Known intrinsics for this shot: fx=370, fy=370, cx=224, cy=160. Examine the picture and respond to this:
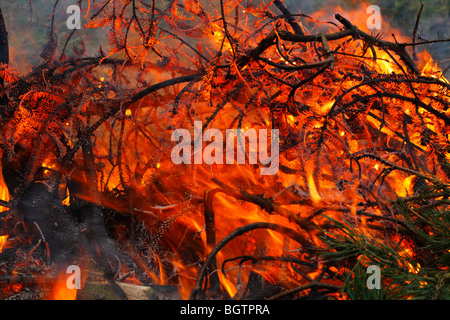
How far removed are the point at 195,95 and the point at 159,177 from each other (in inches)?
15.6

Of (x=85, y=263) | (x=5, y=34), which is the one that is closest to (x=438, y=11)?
(x=5, y=34)
